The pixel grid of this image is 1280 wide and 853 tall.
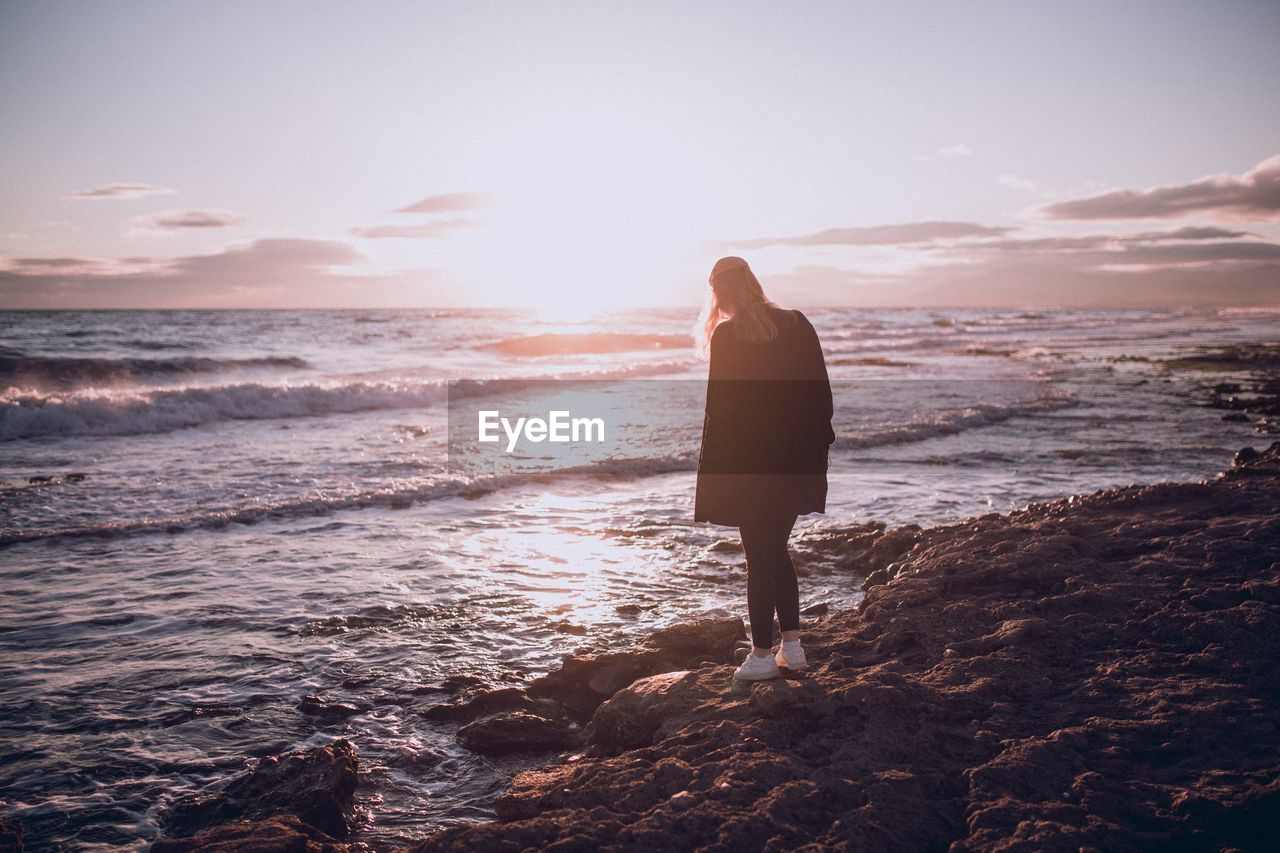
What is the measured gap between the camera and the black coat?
13.5 feet

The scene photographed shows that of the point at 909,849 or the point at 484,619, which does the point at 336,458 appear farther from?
the point at 909,849

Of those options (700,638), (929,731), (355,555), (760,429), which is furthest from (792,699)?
(355,555)

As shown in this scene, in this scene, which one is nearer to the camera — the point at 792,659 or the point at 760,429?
the point at 760,429

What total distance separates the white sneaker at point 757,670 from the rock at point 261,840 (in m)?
1.98

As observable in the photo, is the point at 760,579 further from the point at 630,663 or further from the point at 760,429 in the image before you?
the point at 630,663

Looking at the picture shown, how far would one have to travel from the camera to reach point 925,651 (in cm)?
438

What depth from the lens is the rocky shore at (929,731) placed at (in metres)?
2.81

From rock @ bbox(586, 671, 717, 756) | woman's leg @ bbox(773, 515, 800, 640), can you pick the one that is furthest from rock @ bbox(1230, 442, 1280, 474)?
rock @ bbox(586, 671, 717, 756)

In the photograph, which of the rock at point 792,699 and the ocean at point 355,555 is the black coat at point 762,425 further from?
the ocean at point 355,555

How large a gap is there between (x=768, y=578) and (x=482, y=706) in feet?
6.14

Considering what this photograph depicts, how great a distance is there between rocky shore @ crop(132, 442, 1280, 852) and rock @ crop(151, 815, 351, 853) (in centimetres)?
1

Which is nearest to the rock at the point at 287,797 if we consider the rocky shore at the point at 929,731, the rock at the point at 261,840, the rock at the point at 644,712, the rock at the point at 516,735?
the rocky shore at the point at 929,731

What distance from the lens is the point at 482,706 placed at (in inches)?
182

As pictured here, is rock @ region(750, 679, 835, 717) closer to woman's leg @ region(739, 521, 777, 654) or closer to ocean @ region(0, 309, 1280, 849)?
woman's leg @ region(739, 521, 777, 654)
